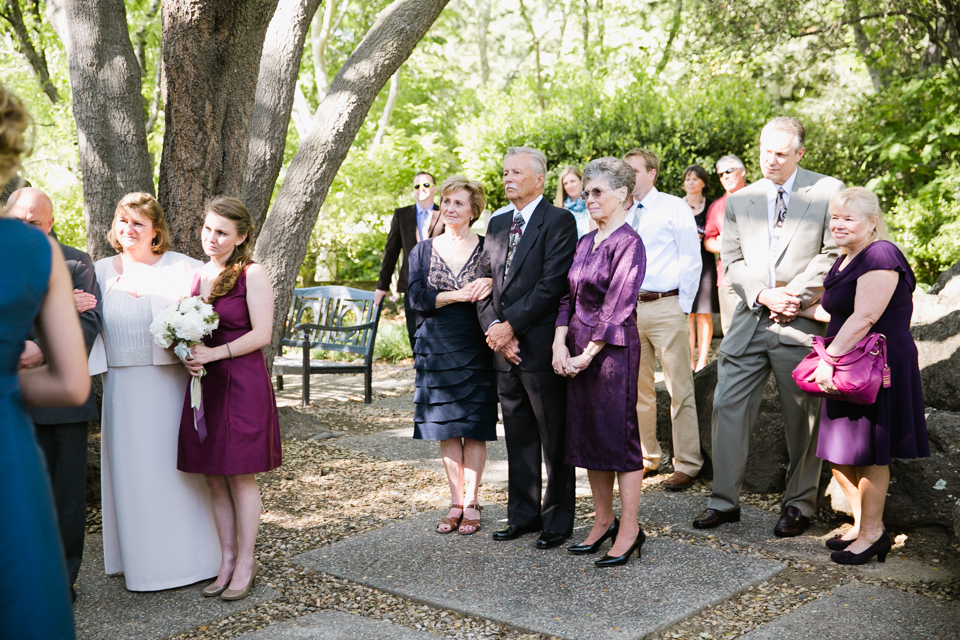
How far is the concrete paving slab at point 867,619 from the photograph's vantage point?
3402mm

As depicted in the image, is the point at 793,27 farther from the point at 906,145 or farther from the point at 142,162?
the point at 142,162

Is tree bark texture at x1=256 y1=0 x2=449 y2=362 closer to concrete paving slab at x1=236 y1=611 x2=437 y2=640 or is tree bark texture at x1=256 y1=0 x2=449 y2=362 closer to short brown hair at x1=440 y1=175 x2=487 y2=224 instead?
short brown hair at x1=440 y1=175 x2=487 y2=224

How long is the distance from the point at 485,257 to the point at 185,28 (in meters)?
2.32

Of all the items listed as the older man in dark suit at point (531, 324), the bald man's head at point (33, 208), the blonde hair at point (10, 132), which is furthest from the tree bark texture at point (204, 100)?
the blonde hair at point (10, 132)

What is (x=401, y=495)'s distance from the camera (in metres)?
5.67

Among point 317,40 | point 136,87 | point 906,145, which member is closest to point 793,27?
point 906,145

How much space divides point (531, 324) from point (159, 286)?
6.35 ft

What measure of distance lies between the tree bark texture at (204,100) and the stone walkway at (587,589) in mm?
2194

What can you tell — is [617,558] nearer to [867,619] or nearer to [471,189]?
[867,619]

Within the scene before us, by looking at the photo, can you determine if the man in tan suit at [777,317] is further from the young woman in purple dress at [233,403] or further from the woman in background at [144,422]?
the woman in background at [144,422]

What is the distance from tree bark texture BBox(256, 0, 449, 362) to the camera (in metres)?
6.28

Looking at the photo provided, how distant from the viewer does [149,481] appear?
406cm

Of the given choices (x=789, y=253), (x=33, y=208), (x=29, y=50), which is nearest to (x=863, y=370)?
(x=789, y=253)

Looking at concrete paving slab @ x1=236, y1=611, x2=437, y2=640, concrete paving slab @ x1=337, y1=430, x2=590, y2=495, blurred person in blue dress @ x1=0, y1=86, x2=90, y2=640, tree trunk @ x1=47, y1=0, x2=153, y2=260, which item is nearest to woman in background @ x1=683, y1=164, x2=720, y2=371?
concrete paving slab @ x1=337, y1=430, x2=590, y2=495
